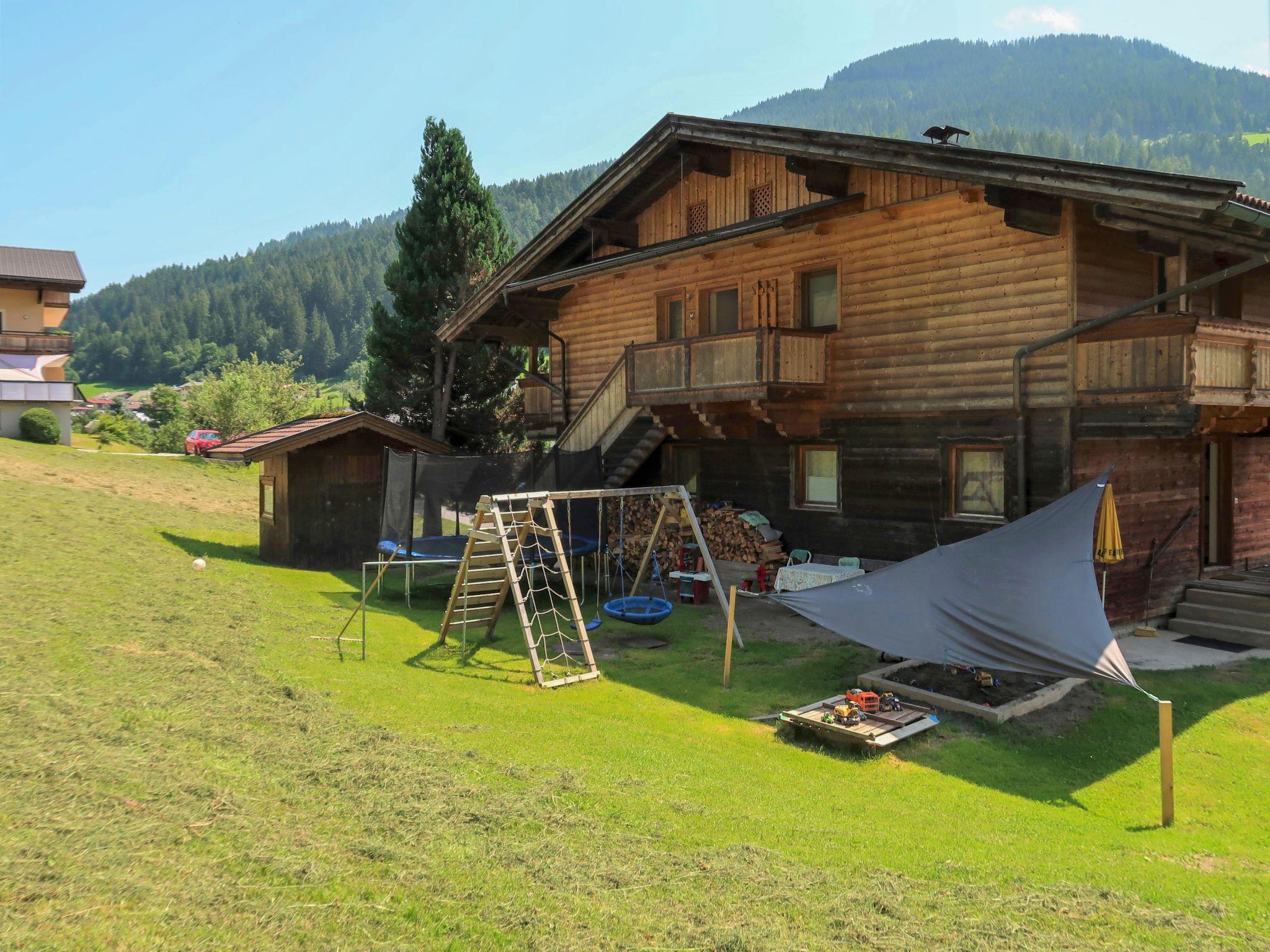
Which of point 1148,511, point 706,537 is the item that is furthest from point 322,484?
point 1148,511

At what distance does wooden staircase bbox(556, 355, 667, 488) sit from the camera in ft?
67.9

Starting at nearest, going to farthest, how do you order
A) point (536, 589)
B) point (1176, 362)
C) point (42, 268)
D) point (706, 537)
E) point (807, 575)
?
point (1176, 362), point (536, 589), point (807, 575), point (706, 537), point (42, 268)

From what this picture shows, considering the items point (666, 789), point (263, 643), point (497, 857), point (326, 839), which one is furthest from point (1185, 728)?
point (263, 643)

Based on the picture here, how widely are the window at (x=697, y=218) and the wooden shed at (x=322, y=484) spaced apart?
26.9 ft

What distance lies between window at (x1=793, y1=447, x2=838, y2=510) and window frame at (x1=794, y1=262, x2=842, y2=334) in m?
2.50

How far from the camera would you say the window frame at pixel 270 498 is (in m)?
20.6

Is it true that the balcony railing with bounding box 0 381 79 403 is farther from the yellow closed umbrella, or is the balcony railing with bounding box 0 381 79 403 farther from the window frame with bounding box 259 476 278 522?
the yellow closed umbrella

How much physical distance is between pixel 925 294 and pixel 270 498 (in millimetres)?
15559

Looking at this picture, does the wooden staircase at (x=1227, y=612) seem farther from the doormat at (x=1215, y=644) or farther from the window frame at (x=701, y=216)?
the window frame at (x=701, y=216)

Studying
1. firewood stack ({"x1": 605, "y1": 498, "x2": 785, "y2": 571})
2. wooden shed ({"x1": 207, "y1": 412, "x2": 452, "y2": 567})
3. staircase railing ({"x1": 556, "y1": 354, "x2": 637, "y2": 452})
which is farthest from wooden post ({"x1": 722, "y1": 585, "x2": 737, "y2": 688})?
wooden shed ({"x1": 207, "y1": 412, "x2": 452, "y2": 567})

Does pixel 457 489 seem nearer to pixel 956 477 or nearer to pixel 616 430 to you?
Result: pixel 616 430

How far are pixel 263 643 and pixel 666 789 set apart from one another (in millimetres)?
6751

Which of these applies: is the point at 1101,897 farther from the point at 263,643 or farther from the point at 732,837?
the point at 263,643

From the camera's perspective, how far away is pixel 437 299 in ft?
104
